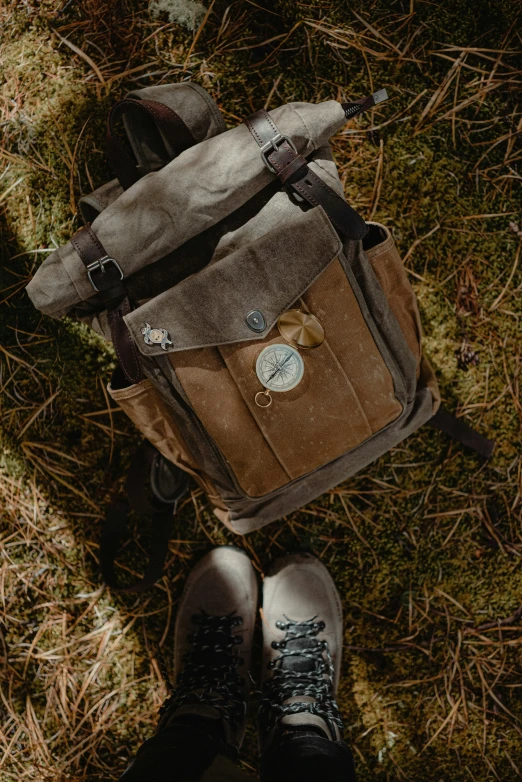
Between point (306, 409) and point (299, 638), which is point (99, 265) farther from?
point (299, 638)

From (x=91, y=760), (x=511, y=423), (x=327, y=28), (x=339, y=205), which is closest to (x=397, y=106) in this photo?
(x=327, y=28)

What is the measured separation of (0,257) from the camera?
1.88m

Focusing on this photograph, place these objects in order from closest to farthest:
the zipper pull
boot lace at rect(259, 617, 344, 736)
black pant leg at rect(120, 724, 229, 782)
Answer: black pant leg at rect(120, 724, 229, 782) → the zipper pull → boot lace at rect(259, 617, 344, 736)

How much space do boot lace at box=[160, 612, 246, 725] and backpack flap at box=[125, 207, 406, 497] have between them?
0.68 m

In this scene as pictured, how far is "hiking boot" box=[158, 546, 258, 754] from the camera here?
1.85m

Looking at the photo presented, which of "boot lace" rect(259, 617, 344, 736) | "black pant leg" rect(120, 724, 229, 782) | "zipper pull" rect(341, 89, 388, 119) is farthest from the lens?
"boot lace" rect(259, 617, 344, 736)

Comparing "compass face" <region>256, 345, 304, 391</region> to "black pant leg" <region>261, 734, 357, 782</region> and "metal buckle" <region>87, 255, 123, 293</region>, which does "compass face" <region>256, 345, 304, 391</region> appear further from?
"black pant leg" <region>261, 734, 357, 782</region>

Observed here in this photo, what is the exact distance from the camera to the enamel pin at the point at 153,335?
4.65 ft

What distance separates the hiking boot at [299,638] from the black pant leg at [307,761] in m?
0.16

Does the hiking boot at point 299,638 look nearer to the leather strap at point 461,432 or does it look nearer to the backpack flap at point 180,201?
the leather strap at point 461,432

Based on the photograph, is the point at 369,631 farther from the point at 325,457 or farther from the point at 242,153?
the point at 242,153

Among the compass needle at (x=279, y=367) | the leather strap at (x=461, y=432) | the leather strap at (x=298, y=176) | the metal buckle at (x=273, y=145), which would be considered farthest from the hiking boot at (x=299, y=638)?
Result: the metal buckle at (x=273, y=145)

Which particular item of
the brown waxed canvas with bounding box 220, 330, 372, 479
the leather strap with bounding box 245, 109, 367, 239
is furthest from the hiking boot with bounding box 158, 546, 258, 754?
the leather strap with bounding box 245, 109, 367, 239

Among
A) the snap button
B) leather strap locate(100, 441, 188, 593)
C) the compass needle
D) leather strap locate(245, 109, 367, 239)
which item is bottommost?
leather strap locate(100, 441, 188, 593)
